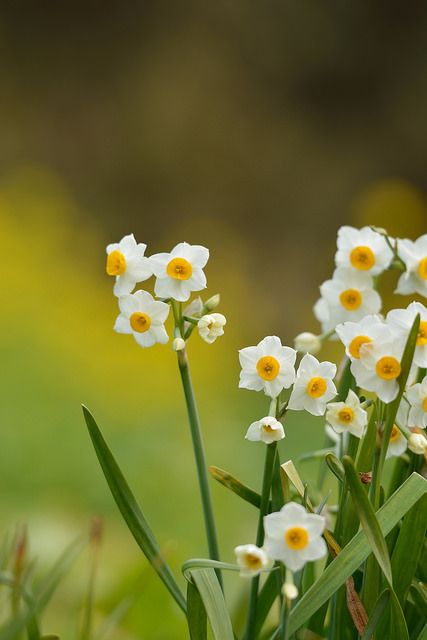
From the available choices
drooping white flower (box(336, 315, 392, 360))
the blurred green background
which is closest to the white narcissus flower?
drooping white flower (box(336, 315, 392, 360))

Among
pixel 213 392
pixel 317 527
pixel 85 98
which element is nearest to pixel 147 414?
pixel 213 392

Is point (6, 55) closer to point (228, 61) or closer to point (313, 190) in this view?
point (228, 61)

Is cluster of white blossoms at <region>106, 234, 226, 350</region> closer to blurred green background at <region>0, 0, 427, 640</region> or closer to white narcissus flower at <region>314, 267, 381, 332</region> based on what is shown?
white narcissus flower at <region>314, 267, 381, 332</region>

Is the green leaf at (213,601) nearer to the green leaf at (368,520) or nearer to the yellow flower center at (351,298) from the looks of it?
the green leaf at (368,520)

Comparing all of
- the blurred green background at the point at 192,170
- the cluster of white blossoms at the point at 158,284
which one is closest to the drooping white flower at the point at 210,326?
the cluster of white blossoms at the point at 158,284

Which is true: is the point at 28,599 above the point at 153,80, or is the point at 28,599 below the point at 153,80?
below
